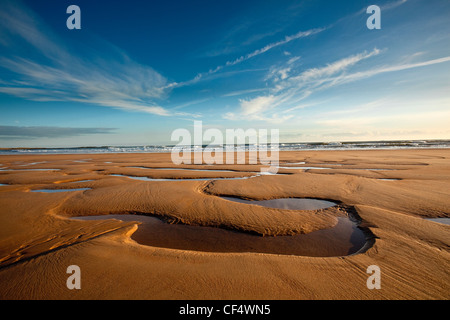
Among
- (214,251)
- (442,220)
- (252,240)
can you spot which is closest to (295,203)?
(252,240)

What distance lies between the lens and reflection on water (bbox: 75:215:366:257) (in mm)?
3266

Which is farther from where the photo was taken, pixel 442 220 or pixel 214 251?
pixel 442 220

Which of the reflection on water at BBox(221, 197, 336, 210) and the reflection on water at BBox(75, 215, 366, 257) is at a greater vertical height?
the reflection on water at BBox(221, 197, 336, 210)

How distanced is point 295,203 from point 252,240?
8.98ft

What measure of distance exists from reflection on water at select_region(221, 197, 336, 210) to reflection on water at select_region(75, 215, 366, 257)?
1174 mm

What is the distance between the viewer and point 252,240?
143 inches

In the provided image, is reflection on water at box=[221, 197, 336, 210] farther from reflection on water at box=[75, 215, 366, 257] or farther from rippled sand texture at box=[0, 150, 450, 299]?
reflection on water at box=[75, 215, 366, 257]

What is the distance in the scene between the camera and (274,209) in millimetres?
5121

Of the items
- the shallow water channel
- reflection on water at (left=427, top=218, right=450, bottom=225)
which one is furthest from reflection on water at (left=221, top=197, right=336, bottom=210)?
reflection on water at (left=427, top=218, right=450, bottom=225)

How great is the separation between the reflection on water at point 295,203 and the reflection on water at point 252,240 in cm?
117

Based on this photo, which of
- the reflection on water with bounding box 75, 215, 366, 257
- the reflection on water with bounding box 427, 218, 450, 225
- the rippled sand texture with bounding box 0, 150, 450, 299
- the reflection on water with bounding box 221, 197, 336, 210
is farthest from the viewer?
the reflection on water with bounding box 221, 197, 336, 210

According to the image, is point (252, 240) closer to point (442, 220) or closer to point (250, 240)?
point (250, 240)

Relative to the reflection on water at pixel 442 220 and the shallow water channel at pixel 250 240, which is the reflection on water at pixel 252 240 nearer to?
the shallow water channel at pixel 250 240
